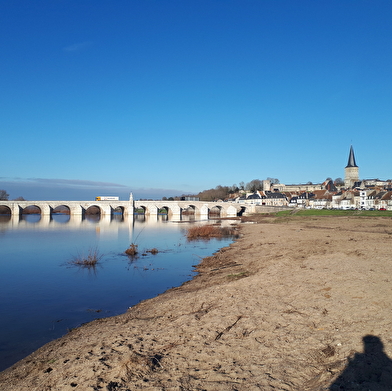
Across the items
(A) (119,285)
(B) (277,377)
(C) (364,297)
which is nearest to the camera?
(B) (277,377)

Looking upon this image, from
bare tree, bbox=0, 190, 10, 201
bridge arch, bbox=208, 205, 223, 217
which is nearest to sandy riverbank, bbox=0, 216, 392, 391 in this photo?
bridge arch, bbox=208, 205, 223, 217

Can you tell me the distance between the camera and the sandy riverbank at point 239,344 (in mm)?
5004

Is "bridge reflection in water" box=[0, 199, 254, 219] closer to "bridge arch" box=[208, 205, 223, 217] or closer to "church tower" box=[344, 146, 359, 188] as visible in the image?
"bridge arch" box=[208, 205, 223, 217]

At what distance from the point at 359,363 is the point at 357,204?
322 feet

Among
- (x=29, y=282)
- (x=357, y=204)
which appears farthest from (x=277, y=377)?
(x=357, y=204)

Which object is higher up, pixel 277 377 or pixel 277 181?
pixel 277 181

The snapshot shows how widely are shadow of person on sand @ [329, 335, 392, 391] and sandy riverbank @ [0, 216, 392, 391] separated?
0.01 metres

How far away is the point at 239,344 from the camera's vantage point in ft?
20.7

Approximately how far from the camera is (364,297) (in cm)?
826

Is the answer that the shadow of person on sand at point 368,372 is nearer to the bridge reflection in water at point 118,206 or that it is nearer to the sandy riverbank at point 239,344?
the sandy riverbank at point 239,344

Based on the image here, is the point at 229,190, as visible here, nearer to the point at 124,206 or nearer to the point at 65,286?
the point at 124,206

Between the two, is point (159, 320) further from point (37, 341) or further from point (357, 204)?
point (357, 204)

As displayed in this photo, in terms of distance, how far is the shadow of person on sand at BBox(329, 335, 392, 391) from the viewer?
440 cm

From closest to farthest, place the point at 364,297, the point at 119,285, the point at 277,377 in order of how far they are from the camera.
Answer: the point at 277,377, the point at 364,297, the point at 119,285
